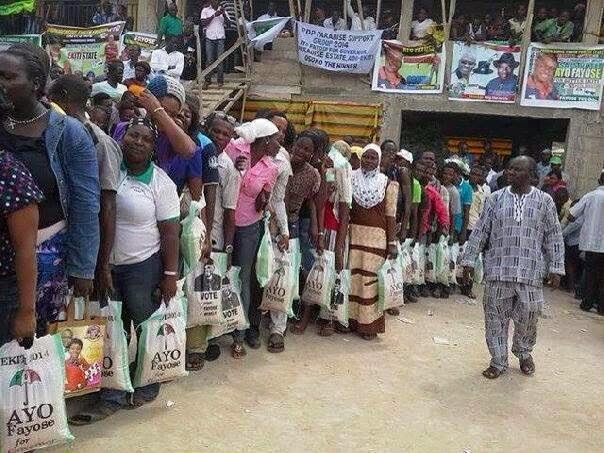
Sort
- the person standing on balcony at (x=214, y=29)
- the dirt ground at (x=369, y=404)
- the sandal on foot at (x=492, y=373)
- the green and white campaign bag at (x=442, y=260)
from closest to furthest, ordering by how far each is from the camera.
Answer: the dirt ground at (x=369, y=404) → the sandal on foot at (x=492, y=373) → the green and white campaign bag at (x=442, y=260) → the person standing on balcony at (x=214, y=29)

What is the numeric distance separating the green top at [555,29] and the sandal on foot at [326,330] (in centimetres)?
839

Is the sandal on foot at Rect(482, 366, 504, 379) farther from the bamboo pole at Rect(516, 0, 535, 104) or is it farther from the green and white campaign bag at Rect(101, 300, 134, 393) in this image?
the bamboo pole at Rect(516, 0, 535, 104)

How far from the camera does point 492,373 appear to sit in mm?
4430

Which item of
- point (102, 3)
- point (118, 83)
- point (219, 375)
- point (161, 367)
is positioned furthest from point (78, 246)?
point (102, 3)

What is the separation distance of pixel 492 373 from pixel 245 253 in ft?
6.73

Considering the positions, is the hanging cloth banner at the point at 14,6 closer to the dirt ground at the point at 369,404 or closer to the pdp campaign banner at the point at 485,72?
the dirt ground at the point at 369,404

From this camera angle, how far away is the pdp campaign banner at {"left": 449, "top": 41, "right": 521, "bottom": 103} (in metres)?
10.8

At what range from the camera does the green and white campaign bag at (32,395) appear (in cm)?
224

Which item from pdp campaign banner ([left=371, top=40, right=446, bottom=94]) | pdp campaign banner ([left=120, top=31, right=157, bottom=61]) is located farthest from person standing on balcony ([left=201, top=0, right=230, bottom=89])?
pdp campaign banner ([left=371, top=40, right=446, bottom=94])

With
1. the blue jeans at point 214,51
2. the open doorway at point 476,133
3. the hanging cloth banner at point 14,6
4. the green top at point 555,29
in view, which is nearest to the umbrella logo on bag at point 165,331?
the hanging cloth banner at point 14,6

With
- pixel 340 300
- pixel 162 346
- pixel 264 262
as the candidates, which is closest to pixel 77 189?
pixel 162 346

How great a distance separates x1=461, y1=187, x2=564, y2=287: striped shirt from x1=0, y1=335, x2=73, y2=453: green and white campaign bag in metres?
3.17

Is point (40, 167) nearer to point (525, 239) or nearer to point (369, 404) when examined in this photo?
point (369, 404)

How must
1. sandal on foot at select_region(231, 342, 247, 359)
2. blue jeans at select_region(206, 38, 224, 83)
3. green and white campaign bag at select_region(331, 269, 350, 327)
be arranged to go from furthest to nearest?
1. blue jeans at select_region(206, 38, 224, 83)
2. green and white campaign bag at select_region(331, 269, 350, 327)
3. sandal on foot at select_region(231, 342, 247, 359)
